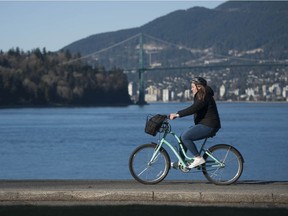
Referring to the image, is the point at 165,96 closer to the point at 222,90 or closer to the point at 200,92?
the point at 222,90

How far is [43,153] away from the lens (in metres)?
34.8

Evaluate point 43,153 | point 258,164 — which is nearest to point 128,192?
point 258,164

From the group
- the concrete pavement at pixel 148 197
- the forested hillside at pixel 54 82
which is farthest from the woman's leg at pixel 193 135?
the forested hillside at pixel 54 82

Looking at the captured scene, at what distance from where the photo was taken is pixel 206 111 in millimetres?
9570

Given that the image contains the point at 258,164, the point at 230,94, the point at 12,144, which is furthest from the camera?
the point at 230,94

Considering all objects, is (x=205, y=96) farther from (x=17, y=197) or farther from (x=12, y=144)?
(x=12, y=144)

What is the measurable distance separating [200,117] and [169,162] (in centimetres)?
62

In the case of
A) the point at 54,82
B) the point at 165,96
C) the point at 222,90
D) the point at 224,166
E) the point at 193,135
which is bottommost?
the point at 165,96

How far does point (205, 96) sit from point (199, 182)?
1018 mm

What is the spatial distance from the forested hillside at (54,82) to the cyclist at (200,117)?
4007 inches

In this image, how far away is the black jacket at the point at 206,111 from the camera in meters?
9.42

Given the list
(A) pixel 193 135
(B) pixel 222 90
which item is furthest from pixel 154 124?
(B) pixel 222 90

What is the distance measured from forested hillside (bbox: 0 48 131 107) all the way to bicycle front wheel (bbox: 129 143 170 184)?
→ 101637mm

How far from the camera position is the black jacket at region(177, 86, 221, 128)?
371 inches
